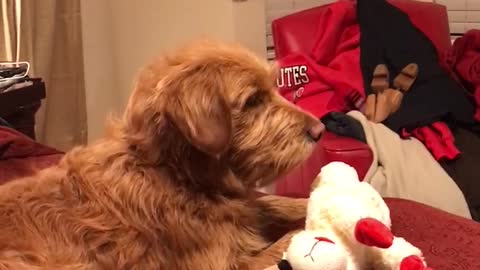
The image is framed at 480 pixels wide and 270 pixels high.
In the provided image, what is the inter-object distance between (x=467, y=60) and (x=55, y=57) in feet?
6.38

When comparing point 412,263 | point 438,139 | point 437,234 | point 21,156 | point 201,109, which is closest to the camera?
→ point 412,263

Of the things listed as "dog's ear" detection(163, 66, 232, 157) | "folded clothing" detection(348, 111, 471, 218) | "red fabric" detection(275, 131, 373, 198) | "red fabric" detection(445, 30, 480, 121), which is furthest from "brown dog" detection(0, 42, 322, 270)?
"red fabric" detection(445, 30, 480, 121)

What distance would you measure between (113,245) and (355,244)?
1.50 feet

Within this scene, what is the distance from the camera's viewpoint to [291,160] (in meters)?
1.46

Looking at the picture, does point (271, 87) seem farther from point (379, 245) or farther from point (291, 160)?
point (379, 245)

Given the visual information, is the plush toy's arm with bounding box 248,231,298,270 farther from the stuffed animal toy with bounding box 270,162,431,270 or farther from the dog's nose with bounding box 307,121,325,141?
the dog's nose with bounding box 307,121,325,141

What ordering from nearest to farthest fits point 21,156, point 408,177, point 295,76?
point 21,156 → point 408,177 → point 295,76

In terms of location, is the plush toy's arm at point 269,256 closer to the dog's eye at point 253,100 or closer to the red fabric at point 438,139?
the dog's eye at point 253,100

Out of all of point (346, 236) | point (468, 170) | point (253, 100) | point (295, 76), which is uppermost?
point (253, 100)

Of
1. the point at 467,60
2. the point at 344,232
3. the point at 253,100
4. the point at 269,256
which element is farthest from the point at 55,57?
the point at 344,232

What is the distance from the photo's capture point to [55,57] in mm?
3484

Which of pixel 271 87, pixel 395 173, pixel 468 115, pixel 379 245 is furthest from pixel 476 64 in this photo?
pixel 379 245

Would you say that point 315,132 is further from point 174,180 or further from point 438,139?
point 438,139

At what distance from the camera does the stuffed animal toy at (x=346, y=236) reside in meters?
1.18
